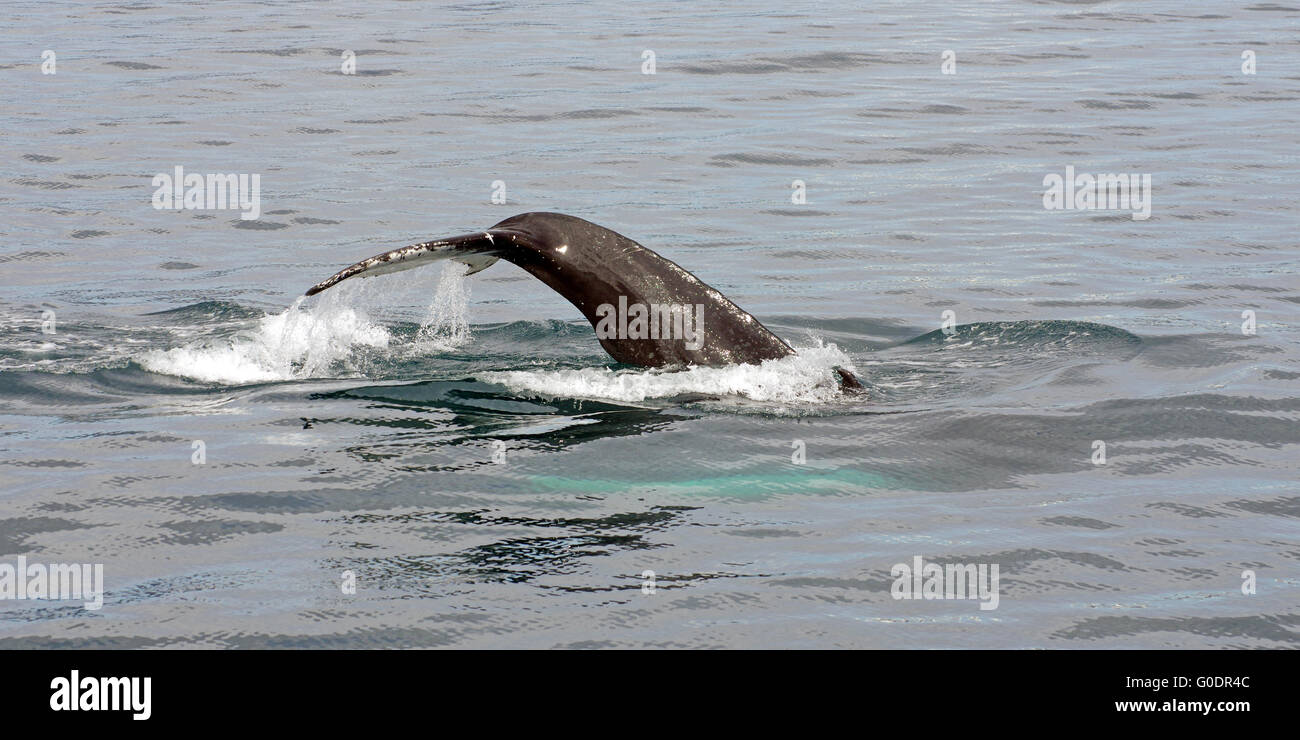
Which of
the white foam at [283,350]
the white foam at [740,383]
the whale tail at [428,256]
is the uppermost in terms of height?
the whale tail at [428,256]

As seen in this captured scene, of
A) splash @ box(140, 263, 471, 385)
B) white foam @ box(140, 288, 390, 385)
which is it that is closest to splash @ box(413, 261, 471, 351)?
splash @ box(140, 263, 471, 385)

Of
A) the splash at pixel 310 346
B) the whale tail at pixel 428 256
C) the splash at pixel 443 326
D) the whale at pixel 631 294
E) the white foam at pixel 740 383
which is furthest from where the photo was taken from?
the splash at pixel 443 326

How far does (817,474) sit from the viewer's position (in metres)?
9.98

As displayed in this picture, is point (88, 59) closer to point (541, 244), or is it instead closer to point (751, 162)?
point (751, 162)

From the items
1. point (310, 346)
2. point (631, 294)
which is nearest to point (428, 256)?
point (631, 294)

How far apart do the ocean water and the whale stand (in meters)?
0.26

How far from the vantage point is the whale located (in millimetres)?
10969

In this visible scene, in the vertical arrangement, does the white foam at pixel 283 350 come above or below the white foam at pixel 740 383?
above

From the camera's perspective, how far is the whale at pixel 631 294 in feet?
36.0

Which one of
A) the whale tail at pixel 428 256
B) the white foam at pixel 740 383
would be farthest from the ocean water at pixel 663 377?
the whale tail at pixel 428 256

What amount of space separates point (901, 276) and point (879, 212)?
3707 mm

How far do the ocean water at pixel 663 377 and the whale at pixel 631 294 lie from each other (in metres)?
0.26

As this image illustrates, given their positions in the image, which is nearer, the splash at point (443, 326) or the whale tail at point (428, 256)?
the whale tail at point (428, 256)

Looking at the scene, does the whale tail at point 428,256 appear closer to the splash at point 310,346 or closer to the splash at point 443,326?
the splash at point 310,346
